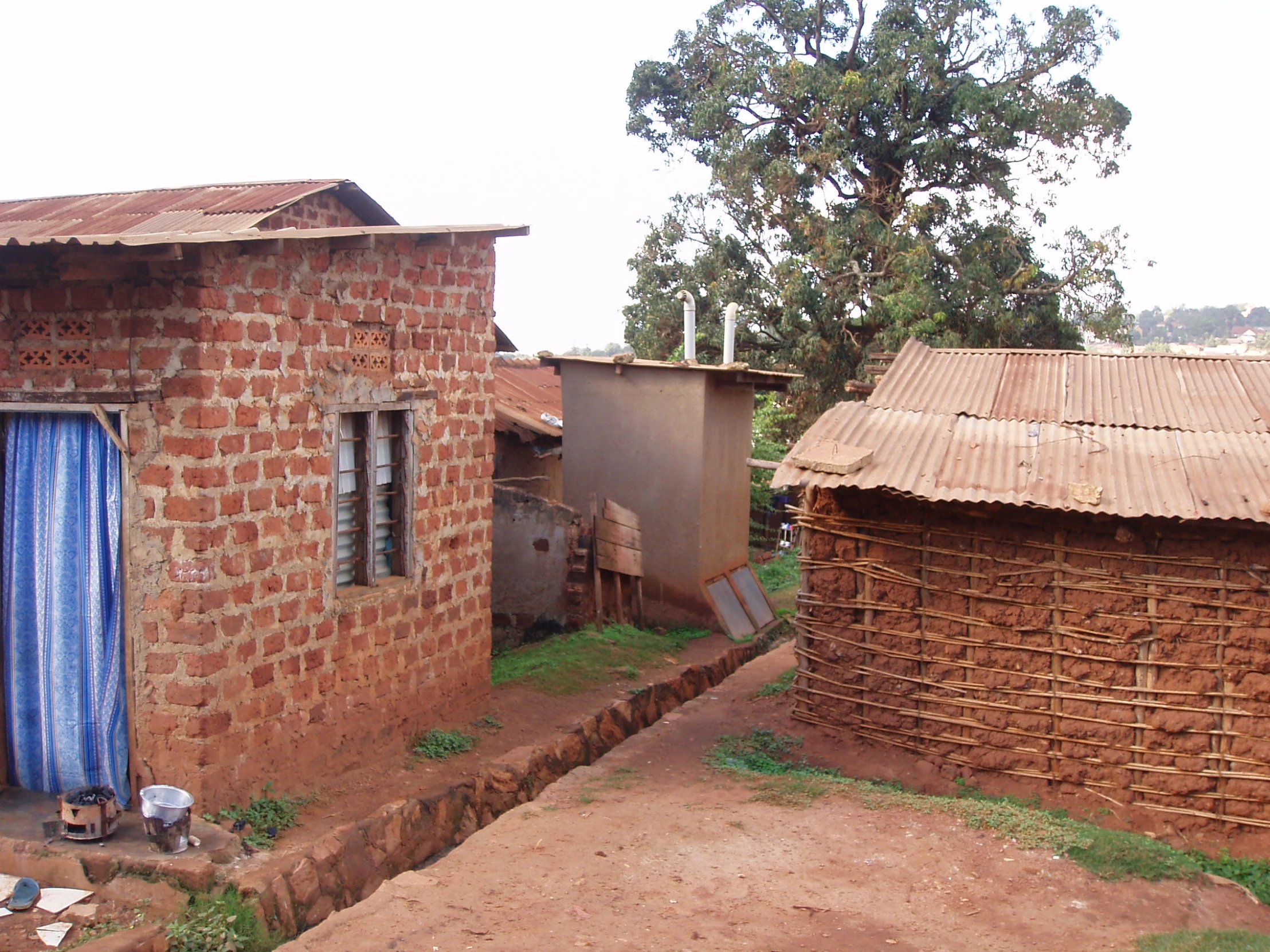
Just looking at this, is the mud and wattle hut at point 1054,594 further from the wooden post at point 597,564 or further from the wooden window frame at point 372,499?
the wooden post at point 597,564

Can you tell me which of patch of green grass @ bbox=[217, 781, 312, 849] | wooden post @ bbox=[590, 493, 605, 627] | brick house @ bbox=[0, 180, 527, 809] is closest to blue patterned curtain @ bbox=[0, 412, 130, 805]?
brick house @ bbox=[0, 180, 527, 809]

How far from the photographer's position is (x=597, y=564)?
486 inches

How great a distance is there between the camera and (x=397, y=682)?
309 inches

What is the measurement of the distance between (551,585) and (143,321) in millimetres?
6585

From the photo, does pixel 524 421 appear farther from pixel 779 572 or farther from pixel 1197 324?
pixel 1197 324

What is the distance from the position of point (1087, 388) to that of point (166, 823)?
7.64 m

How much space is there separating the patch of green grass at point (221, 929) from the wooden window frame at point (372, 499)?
91.5 inches

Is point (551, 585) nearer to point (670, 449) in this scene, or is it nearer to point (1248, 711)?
point (670, 449)

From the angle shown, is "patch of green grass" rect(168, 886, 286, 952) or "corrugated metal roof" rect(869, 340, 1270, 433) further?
"corrugated metal roof" rect(869, 340, 1270, 433)

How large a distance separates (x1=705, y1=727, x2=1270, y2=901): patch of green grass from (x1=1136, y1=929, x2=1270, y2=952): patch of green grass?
622mm

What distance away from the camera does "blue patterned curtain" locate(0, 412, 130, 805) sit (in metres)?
6.16

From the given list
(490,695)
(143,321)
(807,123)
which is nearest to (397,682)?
(490,695)

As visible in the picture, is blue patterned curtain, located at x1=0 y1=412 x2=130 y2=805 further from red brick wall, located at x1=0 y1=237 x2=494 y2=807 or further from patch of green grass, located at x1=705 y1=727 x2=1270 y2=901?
patch of green grass, located at x1=705 y1=727 x2=1270 y2=901

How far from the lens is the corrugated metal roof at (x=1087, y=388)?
27.7ft
